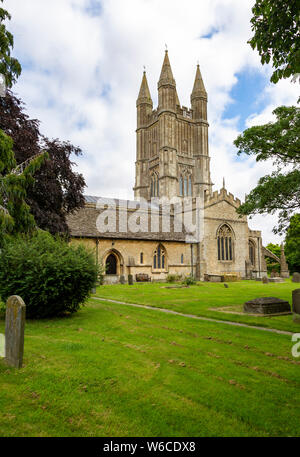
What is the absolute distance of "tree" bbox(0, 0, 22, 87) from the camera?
372 inches

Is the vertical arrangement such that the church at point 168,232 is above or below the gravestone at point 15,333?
above

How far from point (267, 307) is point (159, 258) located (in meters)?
19.3

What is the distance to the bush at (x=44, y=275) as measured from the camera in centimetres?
920

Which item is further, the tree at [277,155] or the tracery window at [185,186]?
the tracery window at [185,186]

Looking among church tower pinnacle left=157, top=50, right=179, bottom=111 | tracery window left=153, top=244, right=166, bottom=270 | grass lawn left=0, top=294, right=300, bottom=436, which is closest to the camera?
grass lawn left=0, top=294, right=300, bottom=436

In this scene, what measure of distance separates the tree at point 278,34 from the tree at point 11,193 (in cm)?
736

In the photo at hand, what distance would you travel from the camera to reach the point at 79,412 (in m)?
3.80

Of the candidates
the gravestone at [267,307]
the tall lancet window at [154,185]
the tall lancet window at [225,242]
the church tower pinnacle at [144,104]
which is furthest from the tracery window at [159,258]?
the church tower pinnacle at [144,104]

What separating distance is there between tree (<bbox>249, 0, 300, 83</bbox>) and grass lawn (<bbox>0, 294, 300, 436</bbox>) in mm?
5899

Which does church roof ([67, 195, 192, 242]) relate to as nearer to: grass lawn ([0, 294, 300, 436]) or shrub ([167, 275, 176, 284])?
shrub ([167, 275, 176, 284])

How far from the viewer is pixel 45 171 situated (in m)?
15.3

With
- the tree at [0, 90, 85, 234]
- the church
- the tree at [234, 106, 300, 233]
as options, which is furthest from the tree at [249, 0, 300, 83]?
the church

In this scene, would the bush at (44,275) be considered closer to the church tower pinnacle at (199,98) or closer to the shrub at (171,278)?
the shrub at (171,278)

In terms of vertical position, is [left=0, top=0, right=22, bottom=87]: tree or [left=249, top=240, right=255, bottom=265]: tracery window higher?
[left=0, top=0, right=22, bottom=87]: tree
